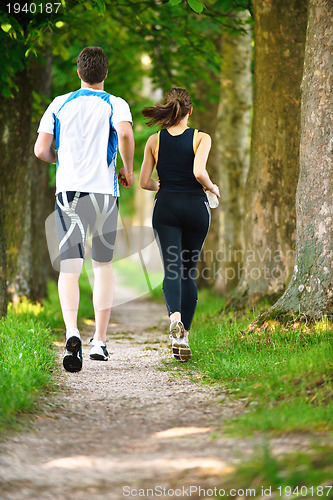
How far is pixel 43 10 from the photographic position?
828 centimetres

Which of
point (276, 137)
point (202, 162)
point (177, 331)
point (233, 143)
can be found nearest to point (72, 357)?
point (177, 331)

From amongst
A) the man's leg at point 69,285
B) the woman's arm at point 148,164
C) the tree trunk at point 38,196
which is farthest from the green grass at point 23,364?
the tree trunk at point 38,196

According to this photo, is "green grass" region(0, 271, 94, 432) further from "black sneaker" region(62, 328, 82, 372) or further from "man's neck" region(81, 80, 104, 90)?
"man's neck" region(81, 80, 104, 90)

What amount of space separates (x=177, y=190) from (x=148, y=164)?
37 centimetres

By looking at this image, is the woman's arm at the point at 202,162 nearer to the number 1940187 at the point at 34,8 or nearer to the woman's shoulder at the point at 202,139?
the woman's shoulder at the point at 202,139

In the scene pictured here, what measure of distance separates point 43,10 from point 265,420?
644 centimetres

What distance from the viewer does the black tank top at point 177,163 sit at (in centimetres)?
566

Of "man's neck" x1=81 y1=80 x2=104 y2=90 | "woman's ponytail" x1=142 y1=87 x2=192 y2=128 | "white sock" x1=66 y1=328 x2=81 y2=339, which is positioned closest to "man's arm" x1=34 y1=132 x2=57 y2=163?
"man's neck" x1=81 y1=80 x2=104 y2=90

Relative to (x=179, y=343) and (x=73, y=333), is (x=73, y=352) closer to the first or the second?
(x=73, y=333)

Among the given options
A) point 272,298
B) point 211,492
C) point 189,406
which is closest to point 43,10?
point 272,298

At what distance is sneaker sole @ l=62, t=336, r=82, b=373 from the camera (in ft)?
16.7

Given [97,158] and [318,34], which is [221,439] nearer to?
[97,158]

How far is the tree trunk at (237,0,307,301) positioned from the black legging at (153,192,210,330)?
2.54 meters

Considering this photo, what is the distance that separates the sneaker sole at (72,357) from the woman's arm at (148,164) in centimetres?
155
